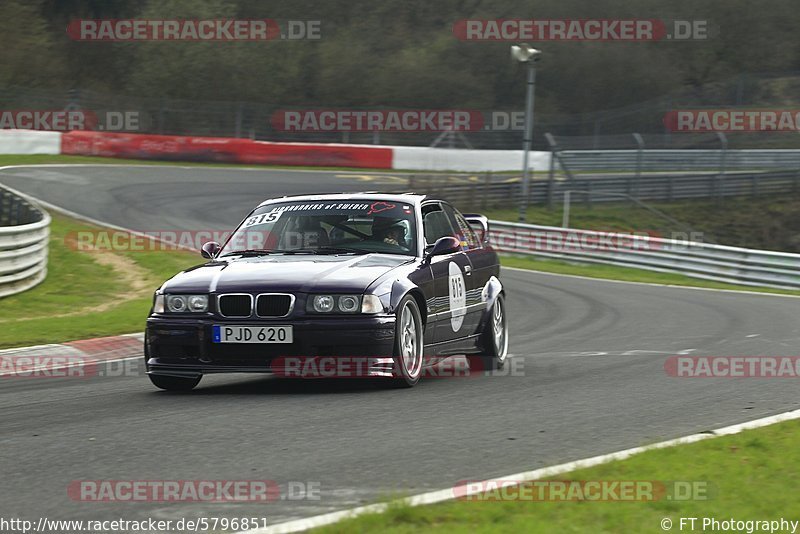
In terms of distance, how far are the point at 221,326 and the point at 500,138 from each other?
39682 mm

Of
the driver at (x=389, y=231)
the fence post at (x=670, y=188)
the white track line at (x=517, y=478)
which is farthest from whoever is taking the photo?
the fence post at (x=670, y=188)

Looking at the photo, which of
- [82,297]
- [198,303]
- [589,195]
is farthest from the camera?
[589,195]

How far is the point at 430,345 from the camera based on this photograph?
346 inches

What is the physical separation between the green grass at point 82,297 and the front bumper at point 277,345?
384 cm

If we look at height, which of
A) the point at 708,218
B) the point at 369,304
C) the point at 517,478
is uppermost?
the point at 369,304

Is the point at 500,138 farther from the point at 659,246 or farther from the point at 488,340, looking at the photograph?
the point at 488,340

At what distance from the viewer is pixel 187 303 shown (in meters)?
7.96

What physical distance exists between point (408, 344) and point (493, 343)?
2.04 meters

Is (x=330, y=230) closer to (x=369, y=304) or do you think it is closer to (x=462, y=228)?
(x=369, y=304)

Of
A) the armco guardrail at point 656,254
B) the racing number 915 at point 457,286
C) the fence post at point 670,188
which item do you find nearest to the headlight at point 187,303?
the racing number 915 at point 457,286

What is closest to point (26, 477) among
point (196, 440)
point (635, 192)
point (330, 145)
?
point (196, 440)

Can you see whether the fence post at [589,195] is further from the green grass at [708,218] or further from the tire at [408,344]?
the tire at [408,344]

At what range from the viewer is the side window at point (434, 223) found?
9320 mm

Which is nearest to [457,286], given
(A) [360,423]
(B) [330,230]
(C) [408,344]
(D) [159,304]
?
(B) [330,230]
